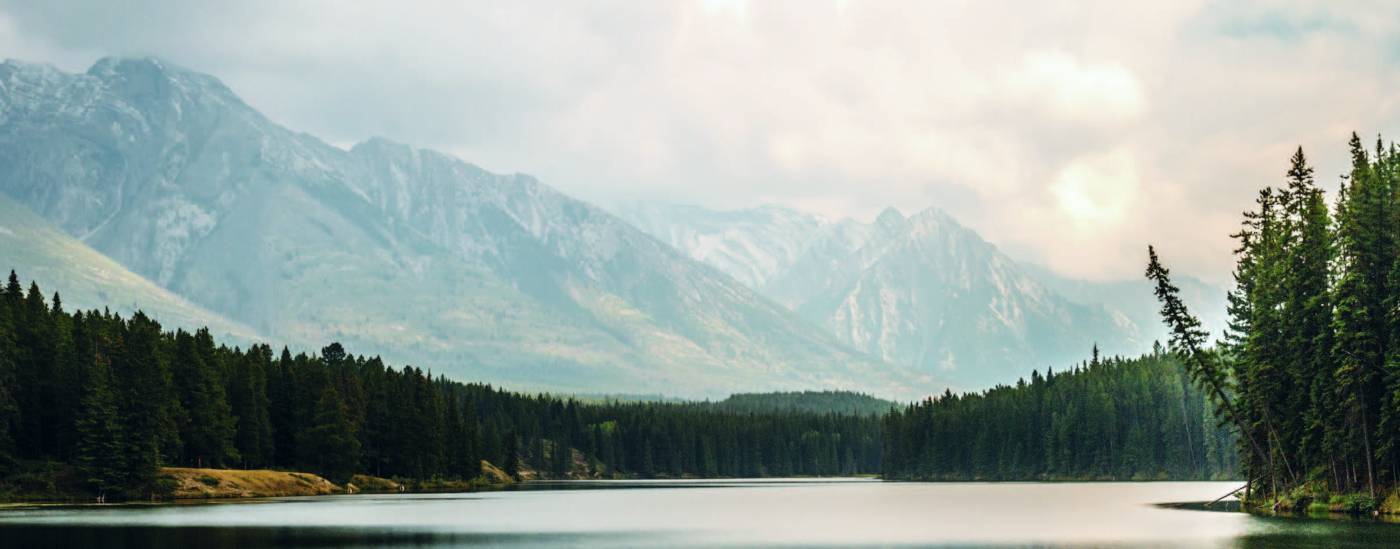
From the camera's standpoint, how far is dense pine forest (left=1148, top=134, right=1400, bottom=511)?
90.4 m

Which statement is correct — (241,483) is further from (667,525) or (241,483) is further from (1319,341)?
(1319,341)

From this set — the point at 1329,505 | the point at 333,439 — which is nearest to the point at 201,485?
the point at 333,439

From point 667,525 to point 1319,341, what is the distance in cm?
4725

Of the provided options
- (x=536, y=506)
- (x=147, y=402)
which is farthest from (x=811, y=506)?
(x=147, y=402)

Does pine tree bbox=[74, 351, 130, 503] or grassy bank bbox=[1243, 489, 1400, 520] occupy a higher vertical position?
pine tree bbox=[74, 351, 130, 503]

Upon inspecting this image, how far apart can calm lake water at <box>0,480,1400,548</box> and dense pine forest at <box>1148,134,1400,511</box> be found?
7.71 meters

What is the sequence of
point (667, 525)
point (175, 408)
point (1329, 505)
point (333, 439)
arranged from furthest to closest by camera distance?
point (333, 439) < point (175, 408) < point (1329, 505) < point (667, 525)

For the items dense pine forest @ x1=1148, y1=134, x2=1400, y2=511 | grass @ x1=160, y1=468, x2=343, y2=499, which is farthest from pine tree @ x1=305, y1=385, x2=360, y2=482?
dense pine forest @ x1=1148, y1=134, x2=1400, y2=511

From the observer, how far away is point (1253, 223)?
118 m

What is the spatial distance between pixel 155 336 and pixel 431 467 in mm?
55538

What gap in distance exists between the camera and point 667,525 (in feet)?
316

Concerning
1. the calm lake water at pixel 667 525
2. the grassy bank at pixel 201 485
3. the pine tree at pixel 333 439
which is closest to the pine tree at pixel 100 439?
the grassy bank at pixel 201 485

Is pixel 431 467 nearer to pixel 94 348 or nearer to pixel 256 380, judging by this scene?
pixel 256 380

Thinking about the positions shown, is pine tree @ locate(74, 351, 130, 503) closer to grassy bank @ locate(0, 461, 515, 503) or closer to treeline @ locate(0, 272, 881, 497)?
treeline @ locate(0, 272, 881, 497)
